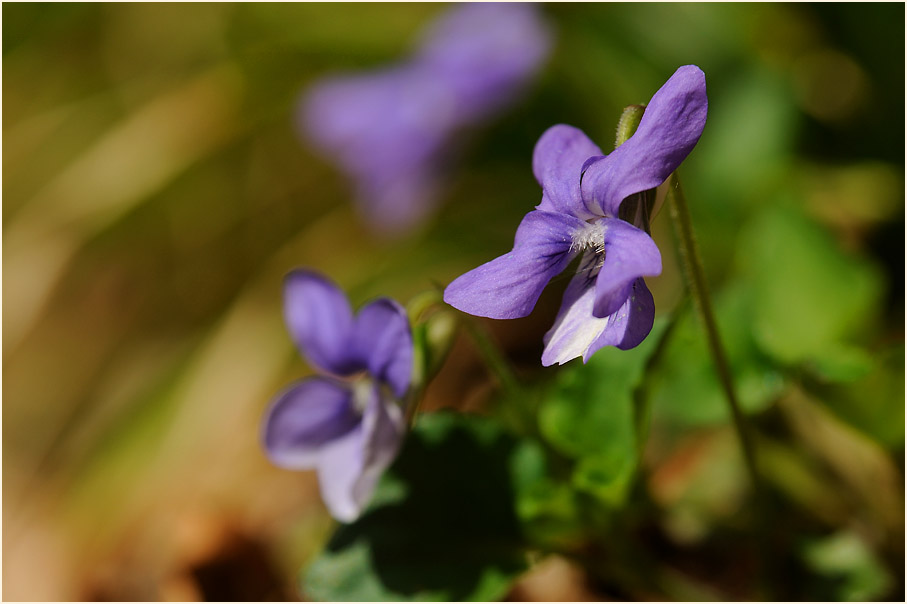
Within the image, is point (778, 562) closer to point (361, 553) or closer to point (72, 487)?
point (361, 553)

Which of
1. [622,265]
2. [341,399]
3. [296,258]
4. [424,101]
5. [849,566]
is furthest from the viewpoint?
[296,258]

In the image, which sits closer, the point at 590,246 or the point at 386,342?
the point at 590,246

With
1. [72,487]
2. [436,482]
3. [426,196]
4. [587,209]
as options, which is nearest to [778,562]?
[436,482]

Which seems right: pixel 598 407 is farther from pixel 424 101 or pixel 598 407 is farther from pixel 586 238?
pixel 424 101

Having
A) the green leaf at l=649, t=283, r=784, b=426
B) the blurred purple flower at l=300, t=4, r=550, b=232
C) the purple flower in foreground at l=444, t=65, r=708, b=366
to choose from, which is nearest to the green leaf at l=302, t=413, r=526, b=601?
the green leaf at l=649, t=283, r=784, b=426

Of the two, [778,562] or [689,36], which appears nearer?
[778,562]

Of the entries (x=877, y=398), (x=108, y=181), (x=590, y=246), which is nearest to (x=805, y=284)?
(x=877, y=398)

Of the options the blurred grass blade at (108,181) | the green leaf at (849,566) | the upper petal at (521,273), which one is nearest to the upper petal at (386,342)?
the upper petal at (521,273)

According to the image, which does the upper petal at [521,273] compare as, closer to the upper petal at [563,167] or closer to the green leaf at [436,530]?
the upper petal at [563,167]

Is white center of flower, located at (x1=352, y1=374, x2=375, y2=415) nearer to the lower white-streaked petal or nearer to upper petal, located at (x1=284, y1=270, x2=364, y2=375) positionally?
upper petal, located at (x1=284, y1=270, x2=364, y2=375)
